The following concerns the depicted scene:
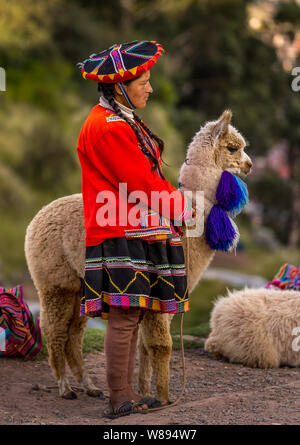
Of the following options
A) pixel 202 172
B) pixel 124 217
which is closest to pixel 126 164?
pixel 124 217

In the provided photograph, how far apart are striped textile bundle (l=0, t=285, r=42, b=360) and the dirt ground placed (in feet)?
0.30

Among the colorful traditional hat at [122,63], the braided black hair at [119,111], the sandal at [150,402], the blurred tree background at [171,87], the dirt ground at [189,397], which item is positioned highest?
the blurred tree background at [171,87]

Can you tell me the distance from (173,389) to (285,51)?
2574 centimetres

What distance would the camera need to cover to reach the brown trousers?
3.46 m

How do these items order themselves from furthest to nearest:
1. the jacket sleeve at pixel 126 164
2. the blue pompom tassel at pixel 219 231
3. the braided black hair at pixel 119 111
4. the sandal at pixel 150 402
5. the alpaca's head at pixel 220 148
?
1. the alpaca's head at pixel 220 148
2. the blue pompom tassel at pixel 219 231
3. the sandal at pixel 150 402
4. the braided black hair at pixel 119 111
5. the jacket sleeve at pixel 126 164

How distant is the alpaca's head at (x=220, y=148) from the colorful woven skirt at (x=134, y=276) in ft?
2.30

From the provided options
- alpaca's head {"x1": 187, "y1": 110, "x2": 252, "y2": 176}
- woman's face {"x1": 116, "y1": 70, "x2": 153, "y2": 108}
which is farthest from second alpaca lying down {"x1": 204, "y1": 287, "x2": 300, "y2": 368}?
woman's face {"x1": 116, "y1": 70, "x2": 153, "y2": 108}

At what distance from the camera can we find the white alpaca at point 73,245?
3999 millimetres

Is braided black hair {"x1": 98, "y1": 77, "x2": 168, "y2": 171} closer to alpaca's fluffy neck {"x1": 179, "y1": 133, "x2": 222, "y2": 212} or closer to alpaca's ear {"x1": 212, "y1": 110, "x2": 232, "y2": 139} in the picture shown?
alpaca's fluffy neck {"x1": 179, "y1": 133, "x2": 222, "y2": 212}

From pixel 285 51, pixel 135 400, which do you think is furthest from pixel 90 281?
pixel 285 51

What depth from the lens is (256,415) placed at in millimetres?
3424

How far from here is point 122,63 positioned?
3369 millimetres

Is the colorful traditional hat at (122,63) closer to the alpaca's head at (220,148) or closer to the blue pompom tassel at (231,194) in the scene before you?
the alpaca's head at (220,148)

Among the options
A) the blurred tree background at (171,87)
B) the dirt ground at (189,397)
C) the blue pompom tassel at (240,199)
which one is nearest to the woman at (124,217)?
the dirt ground at (189,397)
